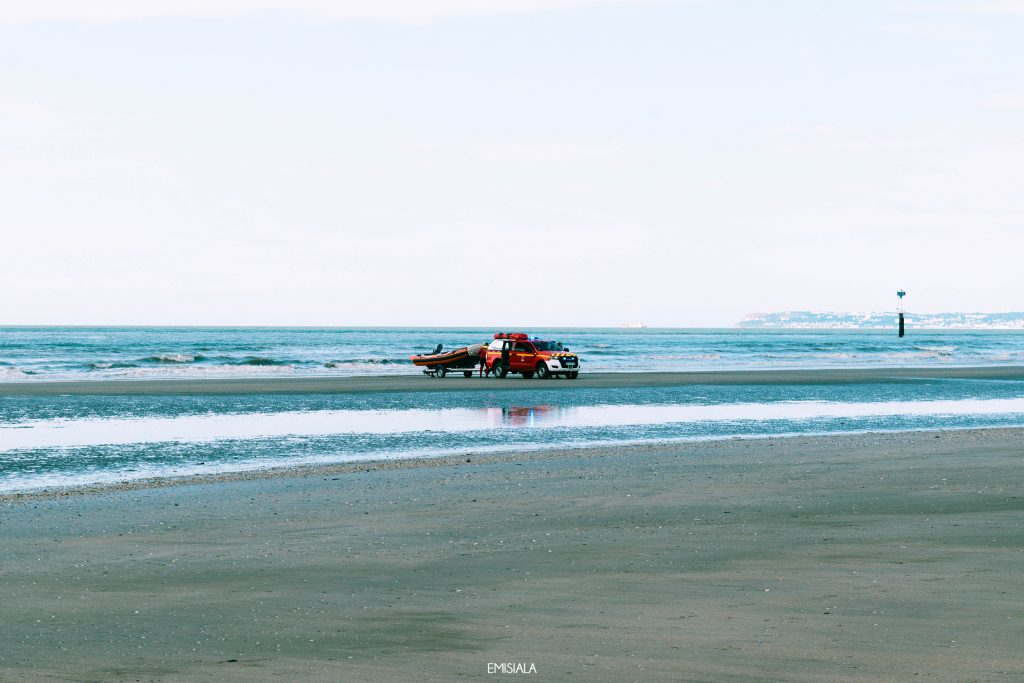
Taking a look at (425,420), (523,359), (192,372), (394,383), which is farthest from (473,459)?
(192,372)

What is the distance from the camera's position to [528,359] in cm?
5659

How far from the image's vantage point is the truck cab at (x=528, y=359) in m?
56.1

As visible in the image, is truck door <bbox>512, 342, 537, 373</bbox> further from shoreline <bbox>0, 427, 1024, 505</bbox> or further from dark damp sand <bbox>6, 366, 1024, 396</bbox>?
shoreline <bbox>0, 427, 1024, 505</bbox>

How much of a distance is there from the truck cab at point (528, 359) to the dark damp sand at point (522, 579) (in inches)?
1556

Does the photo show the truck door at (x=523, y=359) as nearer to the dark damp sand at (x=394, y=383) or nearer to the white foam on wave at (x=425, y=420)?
the dark damp sand at (x=394, y=383)

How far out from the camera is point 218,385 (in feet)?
162

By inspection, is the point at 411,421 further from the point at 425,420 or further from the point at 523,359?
the point at 523,359

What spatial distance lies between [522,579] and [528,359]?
4726cm

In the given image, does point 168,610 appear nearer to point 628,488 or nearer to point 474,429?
point 628,488

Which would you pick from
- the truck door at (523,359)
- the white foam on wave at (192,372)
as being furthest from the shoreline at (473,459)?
the white foam on wave at (192,372)

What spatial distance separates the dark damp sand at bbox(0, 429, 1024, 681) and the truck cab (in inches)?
1556

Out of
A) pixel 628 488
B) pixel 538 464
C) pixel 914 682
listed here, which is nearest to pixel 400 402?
pixel 538 464

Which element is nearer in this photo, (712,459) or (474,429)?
(712,459)

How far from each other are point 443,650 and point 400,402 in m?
30.5
